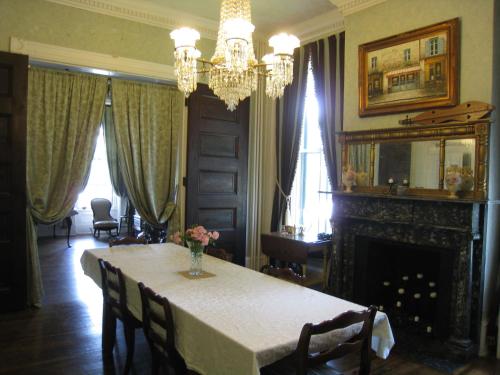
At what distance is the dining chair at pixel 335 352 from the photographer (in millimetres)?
1677

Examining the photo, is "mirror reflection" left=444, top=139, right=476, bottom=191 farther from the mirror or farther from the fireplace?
the fireplace

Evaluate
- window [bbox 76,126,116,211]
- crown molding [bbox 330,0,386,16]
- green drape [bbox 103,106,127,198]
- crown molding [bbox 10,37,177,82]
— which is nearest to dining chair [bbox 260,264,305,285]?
crown molding [bbox 330,0,386,16]

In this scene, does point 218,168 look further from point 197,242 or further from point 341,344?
point 341,344

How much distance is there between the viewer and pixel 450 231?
3.27 m

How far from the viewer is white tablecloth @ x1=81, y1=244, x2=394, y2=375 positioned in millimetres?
1710

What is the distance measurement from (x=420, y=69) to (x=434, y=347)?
92.8 inches

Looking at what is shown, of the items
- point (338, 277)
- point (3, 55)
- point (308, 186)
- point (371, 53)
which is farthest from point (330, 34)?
point (3, 55)

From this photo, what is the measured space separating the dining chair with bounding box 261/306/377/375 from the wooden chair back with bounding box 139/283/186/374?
1.50 ft

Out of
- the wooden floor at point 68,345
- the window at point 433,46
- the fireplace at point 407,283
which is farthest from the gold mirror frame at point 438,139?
the wooden floor at point 68,345

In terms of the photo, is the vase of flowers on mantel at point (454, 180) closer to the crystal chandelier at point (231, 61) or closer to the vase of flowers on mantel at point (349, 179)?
the vase of flowers on mantel at point (349, 179)

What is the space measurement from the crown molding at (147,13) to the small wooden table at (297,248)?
8.98 feet

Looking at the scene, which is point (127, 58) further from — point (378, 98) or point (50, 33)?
point (378, 98)

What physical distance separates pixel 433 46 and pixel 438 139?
2.63 ft

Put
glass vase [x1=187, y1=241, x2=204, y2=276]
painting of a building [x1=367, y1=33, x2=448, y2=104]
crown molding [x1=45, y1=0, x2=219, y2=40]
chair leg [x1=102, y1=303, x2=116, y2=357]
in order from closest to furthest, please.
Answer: glass vase [x1=187, y1=241, x2=204, y2=276] < chair leg [x1=102, y1=303, x2=116, y2=357] < painting of a building [x1=367, y1=33, x2=448, y2=104] < crown molding [x1=45, y1=0, x2=219, y2=40]
